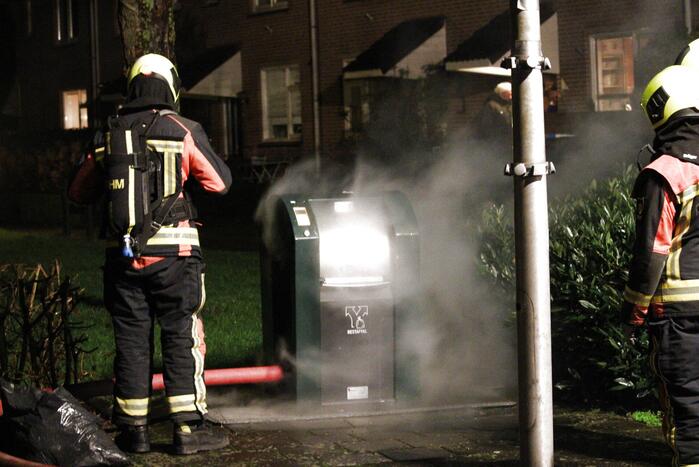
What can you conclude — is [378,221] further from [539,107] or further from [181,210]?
[539,107]

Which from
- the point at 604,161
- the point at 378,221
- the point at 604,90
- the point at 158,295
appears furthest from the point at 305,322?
the point at 604,90

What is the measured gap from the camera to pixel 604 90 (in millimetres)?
19438

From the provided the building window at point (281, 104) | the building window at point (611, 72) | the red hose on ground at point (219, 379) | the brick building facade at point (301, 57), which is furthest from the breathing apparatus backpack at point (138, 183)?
the building window at point (281, 104)

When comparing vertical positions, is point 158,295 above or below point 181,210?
below

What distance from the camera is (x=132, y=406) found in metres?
5.32

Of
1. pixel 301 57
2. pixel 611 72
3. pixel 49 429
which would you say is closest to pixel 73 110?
pixel 301 57

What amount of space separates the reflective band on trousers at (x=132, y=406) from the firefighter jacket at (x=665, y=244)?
2.34 m

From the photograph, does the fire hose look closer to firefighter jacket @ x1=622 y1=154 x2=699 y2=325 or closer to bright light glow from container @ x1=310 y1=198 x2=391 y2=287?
bright light glow from container @ x1=310 y1=198 x2=391 y2=287

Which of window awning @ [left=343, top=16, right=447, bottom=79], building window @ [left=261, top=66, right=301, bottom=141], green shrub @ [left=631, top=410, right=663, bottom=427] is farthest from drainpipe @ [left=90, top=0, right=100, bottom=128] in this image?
green shrub @ [left=631, top=410, right=663, bottom=427]

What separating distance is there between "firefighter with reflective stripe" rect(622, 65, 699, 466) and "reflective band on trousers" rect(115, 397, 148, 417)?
2336 millimetres

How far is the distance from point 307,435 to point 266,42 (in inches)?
812

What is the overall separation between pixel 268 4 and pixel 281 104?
2382mm

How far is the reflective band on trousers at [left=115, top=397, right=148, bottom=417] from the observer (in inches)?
209

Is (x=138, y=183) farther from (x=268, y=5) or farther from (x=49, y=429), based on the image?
(x=268, y=5)
